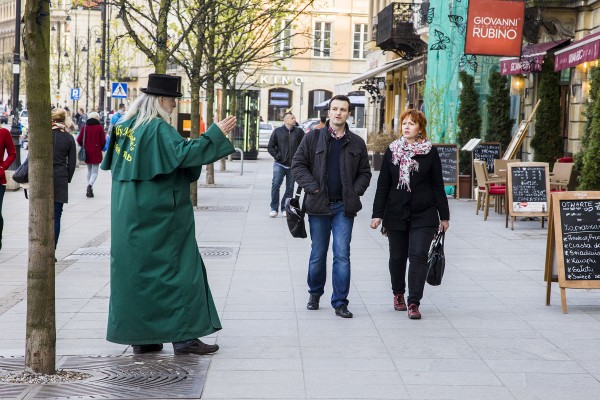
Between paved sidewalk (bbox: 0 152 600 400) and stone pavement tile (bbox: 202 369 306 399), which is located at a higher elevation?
stone pavement tile (bbox: 202 369 306 399)

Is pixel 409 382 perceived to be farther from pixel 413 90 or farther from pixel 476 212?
pixel 413 90

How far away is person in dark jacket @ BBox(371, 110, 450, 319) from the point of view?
9.30 m

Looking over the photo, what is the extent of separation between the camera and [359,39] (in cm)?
7275

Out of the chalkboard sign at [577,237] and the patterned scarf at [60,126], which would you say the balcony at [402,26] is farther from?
the chalkboard sign at [577,237]

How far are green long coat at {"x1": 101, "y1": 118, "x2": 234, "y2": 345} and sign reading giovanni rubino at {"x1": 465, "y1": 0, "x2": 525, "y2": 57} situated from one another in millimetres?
14506

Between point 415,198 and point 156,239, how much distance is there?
8.86 feet

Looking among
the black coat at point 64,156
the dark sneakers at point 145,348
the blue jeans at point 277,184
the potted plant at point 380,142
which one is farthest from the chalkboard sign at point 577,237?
the potted plant at point 380,142

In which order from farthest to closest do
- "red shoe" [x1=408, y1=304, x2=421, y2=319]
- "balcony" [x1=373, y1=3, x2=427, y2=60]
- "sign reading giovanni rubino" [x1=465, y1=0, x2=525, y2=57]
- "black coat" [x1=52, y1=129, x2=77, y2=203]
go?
"balcony" [x1=373, y1=3, x2=427, y2=60] < "sign reading giovanni rubino" [x1=465, y1=0, x2=525, y2=57] < "black coat" [x1=52, y1=129, x2=77, y2=203] < "red shoe" [x1=408, y1=304, x2=421, y2=319]

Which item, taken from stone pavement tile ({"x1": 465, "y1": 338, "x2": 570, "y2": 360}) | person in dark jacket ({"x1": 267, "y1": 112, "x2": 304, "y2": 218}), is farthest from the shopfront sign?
stone pavement tile ({"x1": 465, "y1": 338, "x2": 570, "y2": 360})

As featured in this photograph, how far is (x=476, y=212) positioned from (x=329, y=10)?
52.3 m

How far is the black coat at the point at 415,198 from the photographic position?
9.30 metres

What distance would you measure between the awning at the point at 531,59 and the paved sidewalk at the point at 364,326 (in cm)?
603

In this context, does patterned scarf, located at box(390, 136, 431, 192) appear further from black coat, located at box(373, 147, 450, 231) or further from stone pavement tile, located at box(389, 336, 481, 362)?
stone pavement tile, located at box(389, 336, 481, 362)

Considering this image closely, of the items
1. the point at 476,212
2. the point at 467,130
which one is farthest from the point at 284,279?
the point at 467,130
